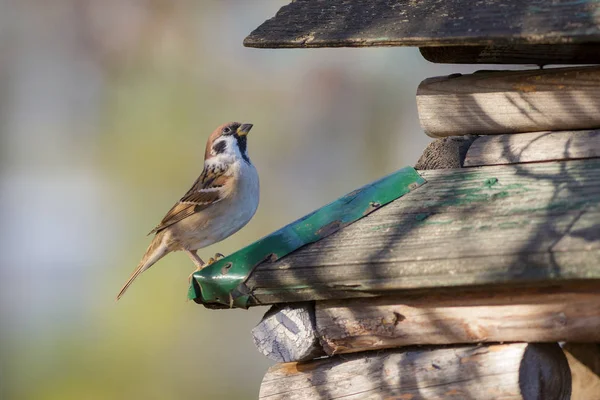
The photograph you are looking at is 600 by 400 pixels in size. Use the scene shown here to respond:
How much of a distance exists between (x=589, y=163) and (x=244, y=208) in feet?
6.59

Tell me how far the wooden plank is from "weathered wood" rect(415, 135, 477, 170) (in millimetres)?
97

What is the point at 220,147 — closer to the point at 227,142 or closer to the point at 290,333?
the point at 227,142

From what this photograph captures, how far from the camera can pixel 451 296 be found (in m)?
A: 2.97

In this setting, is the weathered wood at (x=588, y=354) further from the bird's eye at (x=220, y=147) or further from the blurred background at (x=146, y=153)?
the blurred background at (x=146, y=153)

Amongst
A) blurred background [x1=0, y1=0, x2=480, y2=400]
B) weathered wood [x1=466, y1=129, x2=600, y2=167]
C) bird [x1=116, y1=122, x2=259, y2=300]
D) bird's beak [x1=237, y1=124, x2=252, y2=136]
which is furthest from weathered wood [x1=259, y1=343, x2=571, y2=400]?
blurred background [x1=0, y1=0, x2=480, y2=400]

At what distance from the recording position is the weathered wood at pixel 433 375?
2857mm

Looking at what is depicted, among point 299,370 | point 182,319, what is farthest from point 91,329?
point 299,370

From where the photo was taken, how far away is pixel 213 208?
4742 mm

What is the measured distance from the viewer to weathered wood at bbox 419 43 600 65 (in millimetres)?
3348

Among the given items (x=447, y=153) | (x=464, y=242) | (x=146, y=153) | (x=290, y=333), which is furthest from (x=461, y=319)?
(x=146, y=153)

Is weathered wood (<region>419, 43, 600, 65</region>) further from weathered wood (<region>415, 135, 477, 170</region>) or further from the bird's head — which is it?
the bird's head

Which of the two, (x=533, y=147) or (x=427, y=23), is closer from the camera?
(x=427, y=23)

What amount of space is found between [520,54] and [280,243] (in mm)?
1067

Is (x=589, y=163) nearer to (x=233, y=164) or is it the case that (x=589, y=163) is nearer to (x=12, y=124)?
(x=233, y=164)
